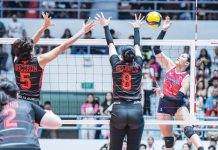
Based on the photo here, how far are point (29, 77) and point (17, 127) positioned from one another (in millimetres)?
3012

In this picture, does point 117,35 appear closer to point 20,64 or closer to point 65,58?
point 65,58

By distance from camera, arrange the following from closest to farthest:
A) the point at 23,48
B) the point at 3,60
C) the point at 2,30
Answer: the point at 23,48 < the point at 3,60 < the point at 2,30

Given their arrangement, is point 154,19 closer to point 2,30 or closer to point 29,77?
point 29,77

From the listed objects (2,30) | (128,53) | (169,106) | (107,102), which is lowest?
(107,102)

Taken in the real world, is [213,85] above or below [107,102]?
above

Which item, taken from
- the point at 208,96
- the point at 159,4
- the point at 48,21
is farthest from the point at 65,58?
the point at 48,21

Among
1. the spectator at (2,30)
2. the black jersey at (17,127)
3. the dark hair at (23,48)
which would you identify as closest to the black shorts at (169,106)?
the dark hair at (23,48)

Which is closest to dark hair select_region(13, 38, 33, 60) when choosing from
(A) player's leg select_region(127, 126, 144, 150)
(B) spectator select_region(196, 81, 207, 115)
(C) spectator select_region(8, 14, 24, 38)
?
(A) player's leg select_region(127, 126, 144, 150)

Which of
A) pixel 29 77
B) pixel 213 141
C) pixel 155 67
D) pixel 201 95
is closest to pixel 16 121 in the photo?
pixel 29 77

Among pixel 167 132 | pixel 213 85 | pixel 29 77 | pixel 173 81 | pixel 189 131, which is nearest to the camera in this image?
pixel 29 77

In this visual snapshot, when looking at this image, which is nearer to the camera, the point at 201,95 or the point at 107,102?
the point at 107,102

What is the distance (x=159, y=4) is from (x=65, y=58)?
560cm

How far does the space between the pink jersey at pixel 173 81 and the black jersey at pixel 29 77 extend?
8.85 ft

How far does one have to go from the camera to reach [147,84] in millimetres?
18484
